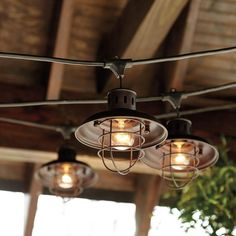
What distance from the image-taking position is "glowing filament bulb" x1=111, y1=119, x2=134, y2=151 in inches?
103

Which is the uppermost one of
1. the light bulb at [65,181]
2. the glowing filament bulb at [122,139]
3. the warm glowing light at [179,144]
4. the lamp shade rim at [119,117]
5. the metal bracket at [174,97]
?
the light bulb at [65,181]

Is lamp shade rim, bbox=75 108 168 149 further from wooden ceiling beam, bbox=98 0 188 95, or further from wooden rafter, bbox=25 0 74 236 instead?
wooden rafter, bbox=25 0 74 236

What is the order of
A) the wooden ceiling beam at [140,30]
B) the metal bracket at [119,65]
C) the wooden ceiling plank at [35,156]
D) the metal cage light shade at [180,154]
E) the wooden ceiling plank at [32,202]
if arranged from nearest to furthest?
the metal bracket at [119,65] < the metal cage light shade at [180,154] < the wooden ceiling beam at [140,30] < the wooden ceiling plank at [35,156] < the wooden ceiling plank at [32,202]

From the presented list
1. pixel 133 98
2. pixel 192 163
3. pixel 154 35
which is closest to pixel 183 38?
pixel 154 35

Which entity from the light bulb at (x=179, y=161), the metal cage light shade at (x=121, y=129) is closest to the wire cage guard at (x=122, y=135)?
the metal cage light shade at (x=121, y=129)

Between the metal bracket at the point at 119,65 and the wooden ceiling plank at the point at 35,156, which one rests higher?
the wooden ceiling plank at the point at 35,156

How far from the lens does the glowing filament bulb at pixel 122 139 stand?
8.57 feet

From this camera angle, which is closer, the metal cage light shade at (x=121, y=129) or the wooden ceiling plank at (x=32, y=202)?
the metal cage light shade at (x=121, y=129)

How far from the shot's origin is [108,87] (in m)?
4.86

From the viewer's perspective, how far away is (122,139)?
2.62 meters

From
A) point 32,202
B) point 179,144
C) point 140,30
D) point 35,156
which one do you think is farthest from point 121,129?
point 32,202

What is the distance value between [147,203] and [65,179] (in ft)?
3.63

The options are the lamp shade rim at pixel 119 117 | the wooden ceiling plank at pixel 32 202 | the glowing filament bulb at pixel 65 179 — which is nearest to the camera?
the lamp shade rim at pixel 119 117

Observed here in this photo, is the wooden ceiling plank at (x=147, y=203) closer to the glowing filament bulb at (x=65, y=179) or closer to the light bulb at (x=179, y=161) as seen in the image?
the glowing filament bulb at (x=65, y=179)
